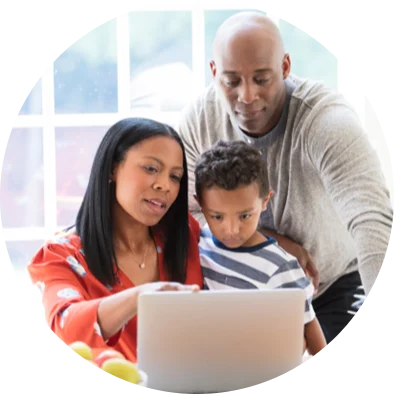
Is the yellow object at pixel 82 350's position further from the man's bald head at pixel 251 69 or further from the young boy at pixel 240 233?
the man's bald head at pixel 251 69

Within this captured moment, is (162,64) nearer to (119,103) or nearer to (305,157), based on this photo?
(119,103)

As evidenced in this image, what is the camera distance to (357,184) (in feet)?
2.95

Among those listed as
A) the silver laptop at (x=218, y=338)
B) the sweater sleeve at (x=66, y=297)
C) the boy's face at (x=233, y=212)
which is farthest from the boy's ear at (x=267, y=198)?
the sweater sleeve at (x=66, y=297)

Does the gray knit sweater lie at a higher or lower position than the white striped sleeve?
higher

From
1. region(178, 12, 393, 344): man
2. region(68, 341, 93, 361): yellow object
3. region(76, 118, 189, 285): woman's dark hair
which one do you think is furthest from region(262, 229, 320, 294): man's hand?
region(68, 341, 93, 361): yellow object

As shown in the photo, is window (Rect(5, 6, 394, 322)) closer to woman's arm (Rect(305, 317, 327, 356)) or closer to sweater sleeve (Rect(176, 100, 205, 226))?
sweater sleeve (Rect(176, 100, 205, 226))

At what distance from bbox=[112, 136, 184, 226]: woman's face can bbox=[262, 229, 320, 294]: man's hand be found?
0.13 meters

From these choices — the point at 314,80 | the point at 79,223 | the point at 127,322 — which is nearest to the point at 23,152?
the point at 79,223

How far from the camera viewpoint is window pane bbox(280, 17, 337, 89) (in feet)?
2.98

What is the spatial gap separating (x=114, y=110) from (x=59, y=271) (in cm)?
20

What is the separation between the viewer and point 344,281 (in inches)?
36.5

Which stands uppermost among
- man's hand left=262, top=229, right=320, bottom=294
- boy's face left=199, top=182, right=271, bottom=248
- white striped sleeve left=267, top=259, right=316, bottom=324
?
boy's face left=199, top=182, right=271, bottom=248

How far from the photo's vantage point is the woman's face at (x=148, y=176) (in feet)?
2.86

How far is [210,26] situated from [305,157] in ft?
0.62
